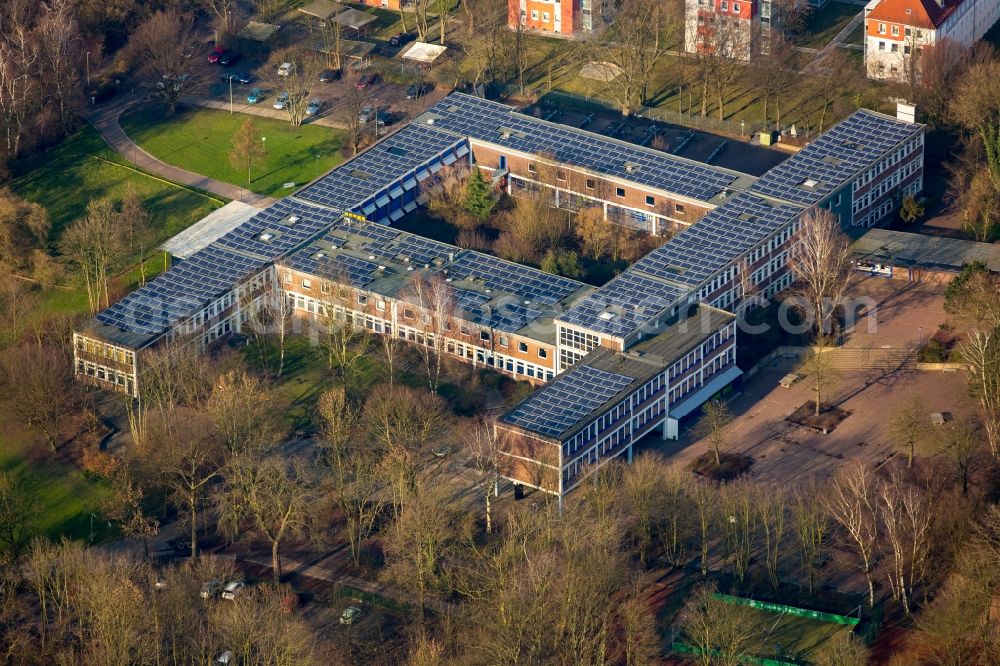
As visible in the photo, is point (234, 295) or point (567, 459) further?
point (234, 295)

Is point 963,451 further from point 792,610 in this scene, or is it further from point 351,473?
point 351,473

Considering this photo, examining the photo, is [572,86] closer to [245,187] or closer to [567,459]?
[245,187]

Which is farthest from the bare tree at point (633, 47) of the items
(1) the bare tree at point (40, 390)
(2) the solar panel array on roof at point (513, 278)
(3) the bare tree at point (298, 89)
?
(1) the bare tree at point (40, 390)

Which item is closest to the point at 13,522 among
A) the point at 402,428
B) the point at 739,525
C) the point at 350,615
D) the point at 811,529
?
the point at 350,615

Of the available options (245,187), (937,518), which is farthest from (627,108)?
(937,518)

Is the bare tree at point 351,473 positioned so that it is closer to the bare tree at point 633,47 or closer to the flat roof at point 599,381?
the flat roof at point 599,381

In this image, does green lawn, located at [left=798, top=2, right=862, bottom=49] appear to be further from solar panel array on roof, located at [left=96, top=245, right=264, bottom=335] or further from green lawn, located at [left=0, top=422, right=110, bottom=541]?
green lawn, located at [left=0, top=422, right=110, bottom=541]
